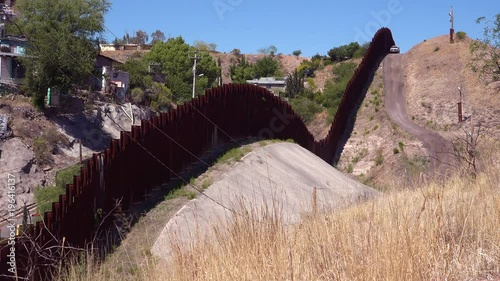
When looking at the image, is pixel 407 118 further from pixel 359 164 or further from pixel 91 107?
pixel 91 107

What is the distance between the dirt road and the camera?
37.5 meters

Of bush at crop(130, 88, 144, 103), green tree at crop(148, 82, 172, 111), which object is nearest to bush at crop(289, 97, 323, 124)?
green tree at crop(148, 82, 172, 111)

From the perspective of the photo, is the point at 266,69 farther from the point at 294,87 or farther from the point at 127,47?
the point at 294,87

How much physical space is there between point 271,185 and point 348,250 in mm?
9092

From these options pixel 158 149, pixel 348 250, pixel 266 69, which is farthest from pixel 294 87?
pixel 348 250

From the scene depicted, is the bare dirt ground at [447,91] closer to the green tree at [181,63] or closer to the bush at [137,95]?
the bush at [137,95]

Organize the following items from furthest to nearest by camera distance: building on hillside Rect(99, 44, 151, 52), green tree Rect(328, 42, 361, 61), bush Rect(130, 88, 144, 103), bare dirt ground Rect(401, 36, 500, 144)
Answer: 1. building on hillside Rect(99, 44, 151, 52)
2. green tree Rect(328, 42, 361, 61)
3. bush Rect(130, 88, 144, 103)
4. bare dirt ground Rect(401, 36, 500, 144)

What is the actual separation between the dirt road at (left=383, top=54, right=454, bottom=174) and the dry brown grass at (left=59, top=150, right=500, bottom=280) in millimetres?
27668

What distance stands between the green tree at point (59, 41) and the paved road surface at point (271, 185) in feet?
104

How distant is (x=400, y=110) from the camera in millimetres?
45812

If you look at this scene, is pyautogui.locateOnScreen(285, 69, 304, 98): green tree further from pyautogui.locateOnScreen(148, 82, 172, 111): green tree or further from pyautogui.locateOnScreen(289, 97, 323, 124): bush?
pyautogui.locateOnScreen(289, 97, 323, 124): bush

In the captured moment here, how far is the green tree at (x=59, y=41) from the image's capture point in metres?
51.4

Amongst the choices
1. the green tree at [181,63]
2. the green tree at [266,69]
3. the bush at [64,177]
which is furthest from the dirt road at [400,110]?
the green tree at [266,69]

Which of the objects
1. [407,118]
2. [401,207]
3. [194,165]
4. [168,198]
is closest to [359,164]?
[407,118]
